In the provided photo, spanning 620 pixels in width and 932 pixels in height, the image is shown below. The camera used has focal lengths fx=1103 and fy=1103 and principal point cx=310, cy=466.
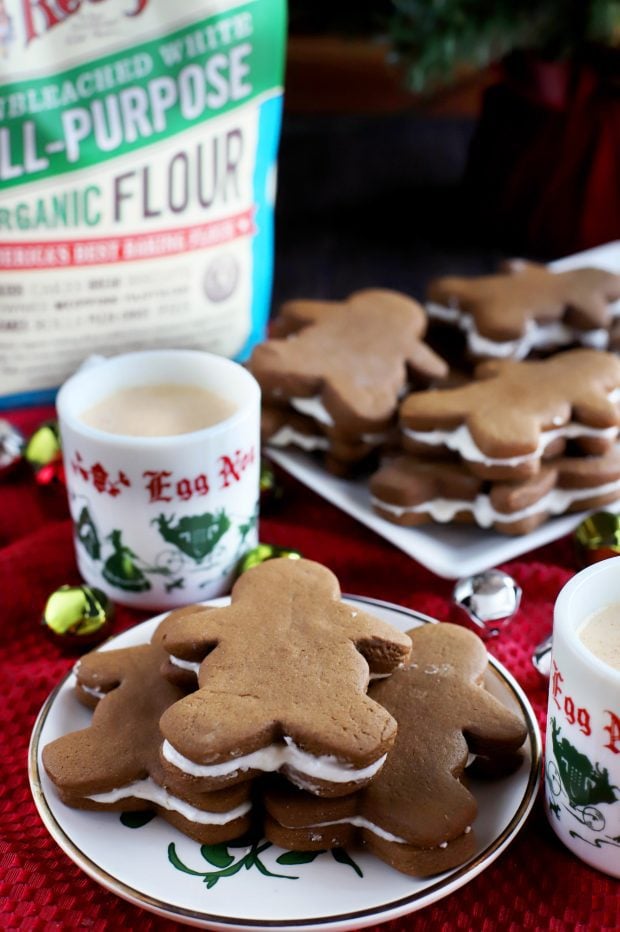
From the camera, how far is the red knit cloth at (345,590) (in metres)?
0.64

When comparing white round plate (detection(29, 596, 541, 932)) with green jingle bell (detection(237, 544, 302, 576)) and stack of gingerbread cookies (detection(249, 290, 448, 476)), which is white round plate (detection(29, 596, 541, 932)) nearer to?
green jingle bell (detection(237, 544, 302, 576))

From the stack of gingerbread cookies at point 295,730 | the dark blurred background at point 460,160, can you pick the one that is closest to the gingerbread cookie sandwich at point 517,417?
the stack of gingerbread cookies at point 295,730

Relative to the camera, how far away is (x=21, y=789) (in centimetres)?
73

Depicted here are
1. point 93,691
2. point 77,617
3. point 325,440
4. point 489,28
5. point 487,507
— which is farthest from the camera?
point 489,28

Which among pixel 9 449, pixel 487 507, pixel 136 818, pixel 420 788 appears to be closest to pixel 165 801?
pixel 136 818

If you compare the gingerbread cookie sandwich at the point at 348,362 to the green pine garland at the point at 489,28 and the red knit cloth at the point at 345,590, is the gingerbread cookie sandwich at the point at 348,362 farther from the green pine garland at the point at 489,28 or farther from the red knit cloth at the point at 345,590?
the green pine garland at the point at 489,28

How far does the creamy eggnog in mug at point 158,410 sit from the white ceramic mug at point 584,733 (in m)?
0.36

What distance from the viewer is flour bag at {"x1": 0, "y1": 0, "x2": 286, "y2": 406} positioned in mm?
1029

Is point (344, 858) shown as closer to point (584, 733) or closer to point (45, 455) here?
point (584, 733)

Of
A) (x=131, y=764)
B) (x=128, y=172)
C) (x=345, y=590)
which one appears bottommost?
(x=345, y=590)

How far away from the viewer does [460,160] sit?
184cm

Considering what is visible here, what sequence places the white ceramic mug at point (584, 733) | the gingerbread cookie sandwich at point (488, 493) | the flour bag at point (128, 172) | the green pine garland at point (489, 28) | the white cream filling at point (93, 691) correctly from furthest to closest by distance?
the green pine garland at point (489, 28)
the flour bag at point (128, 172)
the gingerbread cookie sandwich at point (488, 493)
the white cream filling at point (93, 691)
the white ceramic mug at point (584, 733)

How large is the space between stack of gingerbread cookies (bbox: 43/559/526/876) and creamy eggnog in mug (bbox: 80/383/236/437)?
19 cm

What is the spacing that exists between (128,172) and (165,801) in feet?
2.19
